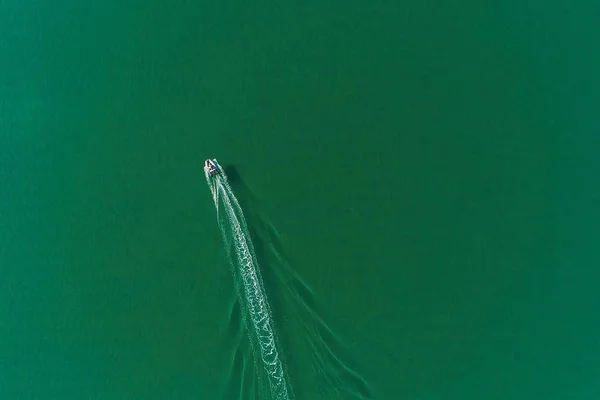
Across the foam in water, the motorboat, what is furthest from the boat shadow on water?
the motorboat

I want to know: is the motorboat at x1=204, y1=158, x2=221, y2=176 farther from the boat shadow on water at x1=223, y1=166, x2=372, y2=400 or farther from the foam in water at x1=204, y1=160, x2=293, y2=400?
the boat shadow on water at x1=223, y1=166, x2=372, y2=400

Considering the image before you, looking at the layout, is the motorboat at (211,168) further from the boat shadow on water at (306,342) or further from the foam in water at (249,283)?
the boat shadow on water at (306,342)

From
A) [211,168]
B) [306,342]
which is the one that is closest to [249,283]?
[306,342]

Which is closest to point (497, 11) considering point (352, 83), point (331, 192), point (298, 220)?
point (352, 83)

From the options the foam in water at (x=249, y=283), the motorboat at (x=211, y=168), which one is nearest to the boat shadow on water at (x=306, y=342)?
the foam in water at (x=249, y=283)

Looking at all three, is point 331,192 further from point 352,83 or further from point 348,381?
point 348,381
